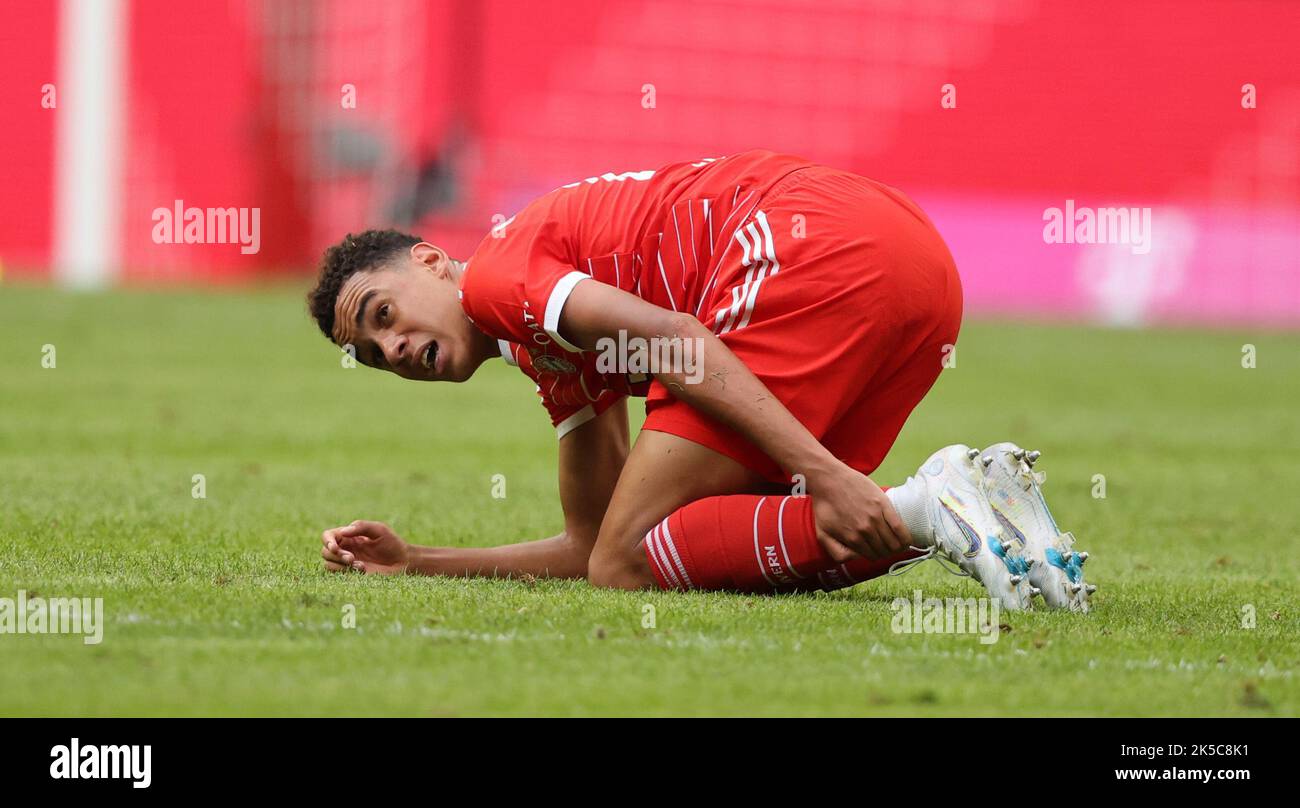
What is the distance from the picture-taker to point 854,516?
4113 mm

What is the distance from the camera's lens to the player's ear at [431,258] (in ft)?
15.2

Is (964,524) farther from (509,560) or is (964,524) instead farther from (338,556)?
(338,556)

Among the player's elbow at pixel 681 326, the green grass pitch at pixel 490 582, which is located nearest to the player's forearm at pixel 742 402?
the player's elbow at pixel 681 326

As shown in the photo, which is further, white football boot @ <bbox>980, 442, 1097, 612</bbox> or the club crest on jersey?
the club crest on jersey

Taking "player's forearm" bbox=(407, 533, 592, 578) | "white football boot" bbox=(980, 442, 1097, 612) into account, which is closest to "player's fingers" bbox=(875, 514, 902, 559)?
"white football boot" bbox=(980, 442, 1097, 612)

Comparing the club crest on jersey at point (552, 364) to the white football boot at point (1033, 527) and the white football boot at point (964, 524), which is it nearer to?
the white football boot at point (964, 524)

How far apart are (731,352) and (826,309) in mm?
277

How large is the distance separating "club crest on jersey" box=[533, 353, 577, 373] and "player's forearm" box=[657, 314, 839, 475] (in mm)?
405

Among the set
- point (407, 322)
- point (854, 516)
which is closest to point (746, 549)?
point (854, 516)

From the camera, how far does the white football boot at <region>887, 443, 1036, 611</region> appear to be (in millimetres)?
4113

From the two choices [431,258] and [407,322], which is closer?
[407,322]

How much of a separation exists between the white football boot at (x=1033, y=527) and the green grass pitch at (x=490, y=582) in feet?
0.31

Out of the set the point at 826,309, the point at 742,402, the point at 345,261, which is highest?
the point at 345,261

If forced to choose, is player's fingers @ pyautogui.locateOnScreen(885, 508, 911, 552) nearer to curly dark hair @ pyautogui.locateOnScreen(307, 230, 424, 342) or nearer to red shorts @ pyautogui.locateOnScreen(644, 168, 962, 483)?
red shorts @ pyautogui.locateOnScreen(644, 168, 962, 483)
